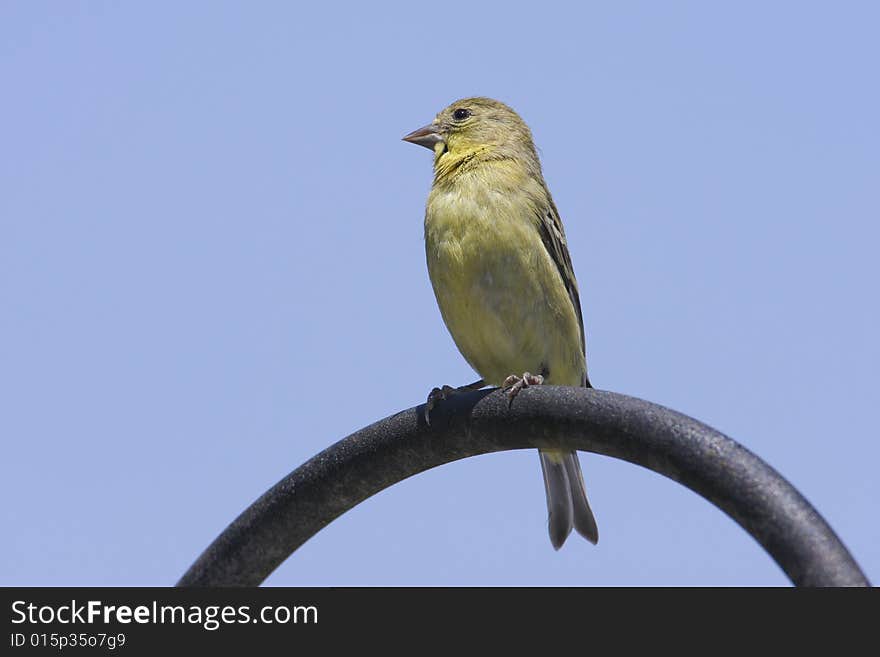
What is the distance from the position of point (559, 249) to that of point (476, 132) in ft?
4.06

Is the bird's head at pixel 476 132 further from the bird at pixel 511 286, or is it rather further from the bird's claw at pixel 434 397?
the bird's claw at pixel 434 397

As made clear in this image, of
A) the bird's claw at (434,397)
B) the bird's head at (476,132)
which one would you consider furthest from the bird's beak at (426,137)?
the bird's claw at (434,397)

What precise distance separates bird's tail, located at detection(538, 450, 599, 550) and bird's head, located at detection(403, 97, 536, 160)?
5.99ft

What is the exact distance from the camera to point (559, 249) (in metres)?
7.01

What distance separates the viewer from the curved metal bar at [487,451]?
318cm

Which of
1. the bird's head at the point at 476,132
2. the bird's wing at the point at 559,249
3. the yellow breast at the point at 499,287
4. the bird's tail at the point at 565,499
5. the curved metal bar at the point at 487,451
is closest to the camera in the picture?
the curved metal bar at the point at 487,451

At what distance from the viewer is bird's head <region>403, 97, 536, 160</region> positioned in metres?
7.70

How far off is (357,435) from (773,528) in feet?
4.82

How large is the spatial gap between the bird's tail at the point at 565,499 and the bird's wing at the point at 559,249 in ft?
1.54
